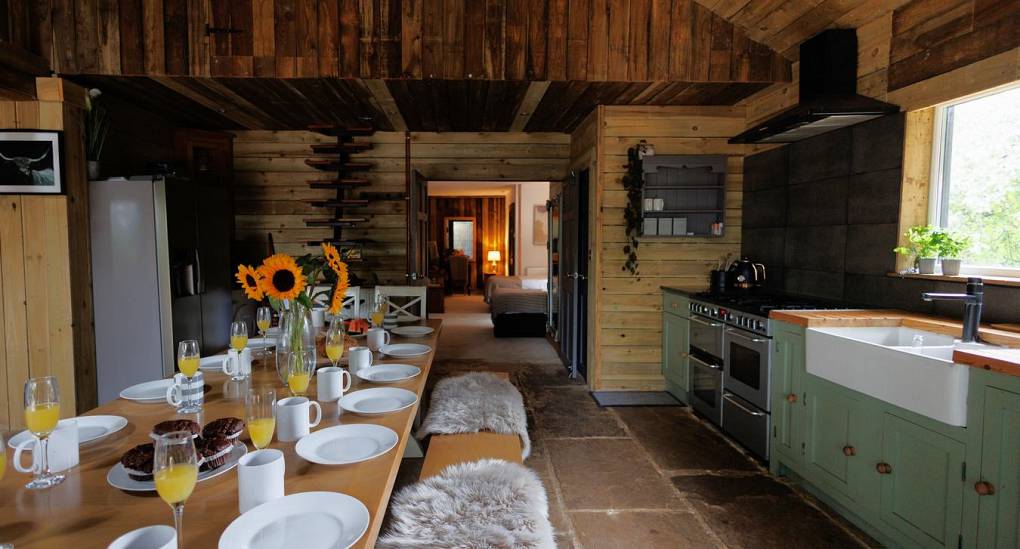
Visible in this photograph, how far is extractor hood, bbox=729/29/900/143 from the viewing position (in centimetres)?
268

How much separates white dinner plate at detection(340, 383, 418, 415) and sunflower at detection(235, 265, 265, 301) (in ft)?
1.44

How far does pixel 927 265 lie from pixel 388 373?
2.67 metres

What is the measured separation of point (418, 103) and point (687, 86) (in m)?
2.07

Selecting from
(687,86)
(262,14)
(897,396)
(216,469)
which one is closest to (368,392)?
(216,469)

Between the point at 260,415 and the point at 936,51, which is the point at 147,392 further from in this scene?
the point at 936,51

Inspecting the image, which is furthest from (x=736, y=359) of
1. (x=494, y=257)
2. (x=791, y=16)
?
(x=494, y=257)

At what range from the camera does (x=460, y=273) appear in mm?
12211

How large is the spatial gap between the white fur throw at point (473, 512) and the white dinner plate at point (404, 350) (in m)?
0.62

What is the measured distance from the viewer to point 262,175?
5.13m

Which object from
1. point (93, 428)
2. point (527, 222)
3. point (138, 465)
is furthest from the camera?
point (527, 222)

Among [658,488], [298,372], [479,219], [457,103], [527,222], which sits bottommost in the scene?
[658,488]

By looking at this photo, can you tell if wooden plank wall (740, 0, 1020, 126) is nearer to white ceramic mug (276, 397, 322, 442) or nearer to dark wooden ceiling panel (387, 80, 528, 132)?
dark wooden ceiling panel (387, 80, 528, 132)

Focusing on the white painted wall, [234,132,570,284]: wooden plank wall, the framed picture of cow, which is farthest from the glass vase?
the white painted wall

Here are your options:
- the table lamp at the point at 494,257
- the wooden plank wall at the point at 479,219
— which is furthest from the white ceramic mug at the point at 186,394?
the wooden plank wall at the point at 479,219
